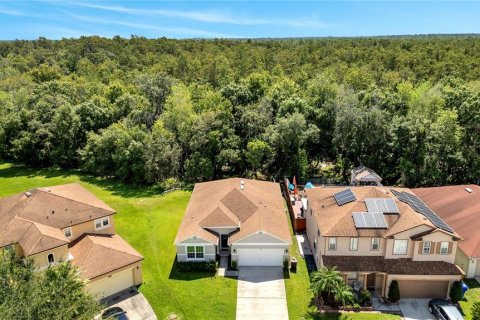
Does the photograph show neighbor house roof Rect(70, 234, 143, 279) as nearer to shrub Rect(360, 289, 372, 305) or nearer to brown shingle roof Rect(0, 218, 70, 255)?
brown shingle roof Rect(0, 218, 70, 255)

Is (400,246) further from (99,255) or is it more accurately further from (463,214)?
(99,255)

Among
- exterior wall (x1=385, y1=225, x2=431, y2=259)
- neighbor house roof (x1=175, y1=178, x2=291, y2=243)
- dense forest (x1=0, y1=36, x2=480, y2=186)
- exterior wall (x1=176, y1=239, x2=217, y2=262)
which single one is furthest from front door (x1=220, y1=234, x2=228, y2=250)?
dense forest (x1=0, y1=36, x2=480, y2=186)

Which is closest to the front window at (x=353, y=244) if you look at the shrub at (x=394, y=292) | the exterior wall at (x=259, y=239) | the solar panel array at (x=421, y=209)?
the shrub at (x=394, y=292)

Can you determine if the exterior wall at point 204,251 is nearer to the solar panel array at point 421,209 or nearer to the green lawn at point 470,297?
the solar panel array at point 421,209

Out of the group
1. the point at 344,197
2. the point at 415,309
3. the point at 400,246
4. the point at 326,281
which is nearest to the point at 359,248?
the point at 400,246

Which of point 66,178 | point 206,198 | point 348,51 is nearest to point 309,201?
point 206,198

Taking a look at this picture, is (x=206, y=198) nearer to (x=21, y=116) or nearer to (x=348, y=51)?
(x=21, y=116)
